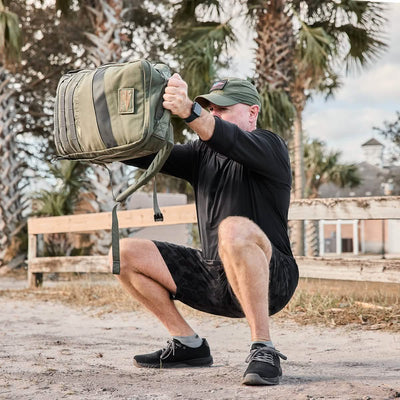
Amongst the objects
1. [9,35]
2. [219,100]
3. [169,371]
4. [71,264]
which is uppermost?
[9,35]

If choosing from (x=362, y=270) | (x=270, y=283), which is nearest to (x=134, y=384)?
(x=270, y=283)

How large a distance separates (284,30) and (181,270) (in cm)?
830

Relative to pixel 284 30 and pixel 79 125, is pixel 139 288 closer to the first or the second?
pixel 79 125

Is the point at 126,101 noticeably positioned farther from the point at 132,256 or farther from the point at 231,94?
the point at 132,256

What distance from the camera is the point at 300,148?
1469 cm

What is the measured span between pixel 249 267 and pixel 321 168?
2401 centimetres

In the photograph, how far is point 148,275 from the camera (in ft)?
11.4

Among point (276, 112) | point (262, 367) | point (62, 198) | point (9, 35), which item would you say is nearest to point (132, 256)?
point (262, 367)

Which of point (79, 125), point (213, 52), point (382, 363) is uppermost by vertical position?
point (213, 52)

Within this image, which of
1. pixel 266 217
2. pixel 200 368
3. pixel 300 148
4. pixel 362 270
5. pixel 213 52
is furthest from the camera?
pixel 300 148

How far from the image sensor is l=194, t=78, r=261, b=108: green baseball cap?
3381 millimetres

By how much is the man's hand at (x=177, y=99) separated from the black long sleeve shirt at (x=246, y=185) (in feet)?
0.88

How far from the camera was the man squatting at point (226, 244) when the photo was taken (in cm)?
301

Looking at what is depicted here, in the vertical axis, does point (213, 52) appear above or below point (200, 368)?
above
